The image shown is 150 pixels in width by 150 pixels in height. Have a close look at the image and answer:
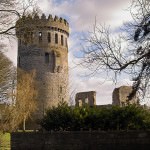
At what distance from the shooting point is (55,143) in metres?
22.9

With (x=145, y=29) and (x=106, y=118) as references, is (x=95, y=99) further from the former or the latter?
(x=145, y=29)

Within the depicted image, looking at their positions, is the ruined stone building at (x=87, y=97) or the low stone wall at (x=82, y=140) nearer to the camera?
the low stone wall at (x=82, y=140)

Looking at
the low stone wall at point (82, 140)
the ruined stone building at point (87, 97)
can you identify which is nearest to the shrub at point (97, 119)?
the low stone wall at point (82, 140)

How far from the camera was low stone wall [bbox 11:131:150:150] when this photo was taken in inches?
831

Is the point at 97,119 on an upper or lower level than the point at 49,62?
lower

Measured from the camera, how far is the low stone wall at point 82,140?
21.1 meters

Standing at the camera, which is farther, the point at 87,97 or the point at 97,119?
the point at 87,97

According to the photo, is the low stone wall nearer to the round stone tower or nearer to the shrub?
the shrub

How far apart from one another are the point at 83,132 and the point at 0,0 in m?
8.00

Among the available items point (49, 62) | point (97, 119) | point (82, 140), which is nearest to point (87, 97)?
point (49, 62)

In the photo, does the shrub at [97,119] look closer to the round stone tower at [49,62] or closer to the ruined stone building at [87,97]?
the ruined stone building at [87,97]

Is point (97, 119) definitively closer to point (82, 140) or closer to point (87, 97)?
point (82, 140)

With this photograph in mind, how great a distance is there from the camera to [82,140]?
2217 cm

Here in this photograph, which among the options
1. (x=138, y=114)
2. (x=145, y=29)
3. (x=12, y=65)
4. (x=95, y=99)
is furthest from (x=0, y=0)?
(x=95, y=99)
